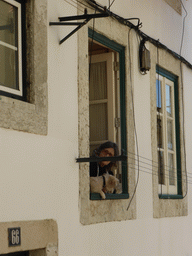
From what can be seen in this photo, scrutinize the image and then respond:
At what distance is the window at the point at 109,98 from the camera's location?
5.96 metres

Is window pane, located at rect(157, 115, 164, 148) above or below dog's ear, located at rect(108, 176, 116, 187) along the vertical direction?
above

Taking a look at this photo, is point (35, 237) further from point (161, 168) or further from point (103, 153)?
point (161, 168)

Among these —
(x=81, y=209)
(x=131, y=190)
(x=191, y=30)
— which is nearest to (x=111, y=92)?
(x=131, y=190)

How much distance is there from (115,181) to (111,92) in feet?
3.65

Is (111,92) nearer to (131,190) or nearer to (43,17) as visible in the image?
(131,190)

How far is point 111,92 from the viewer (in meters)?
6.08

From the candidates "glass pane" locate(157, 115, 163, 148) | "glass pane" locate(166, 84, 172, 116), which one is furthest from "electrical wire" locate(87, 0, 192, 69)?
"glass pane" locate(157, 115, 163, 148)

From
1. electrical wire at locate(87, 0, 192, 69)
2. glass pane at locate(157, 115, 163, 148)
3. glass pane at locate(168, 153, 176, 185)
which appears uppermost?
electrical wire at locate(87, 0, 192, 69)

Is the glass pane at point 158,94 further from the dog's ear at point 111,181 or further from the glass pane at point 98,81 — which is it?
the dog's ear at point 111,181

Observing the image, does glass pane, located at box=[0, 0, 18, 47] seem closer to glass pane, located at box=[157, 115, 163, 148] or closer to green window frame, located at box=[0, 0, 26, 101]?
green window frame, located at box=[0, 0, 26, 101]

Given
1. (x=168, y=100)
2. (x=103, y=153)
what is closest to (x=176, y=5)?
(x=168, y=100)

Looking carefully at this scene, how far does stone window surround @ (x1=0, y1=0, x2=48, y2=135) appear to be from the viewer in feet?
13.9

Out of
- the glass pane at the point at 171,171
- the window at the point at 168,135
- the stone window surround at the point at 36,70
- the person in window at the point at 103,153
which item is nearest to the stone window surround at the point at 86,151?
the person in window at the point at 103,153

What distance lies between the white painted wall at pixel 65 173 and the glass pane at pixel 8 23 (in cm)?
38
